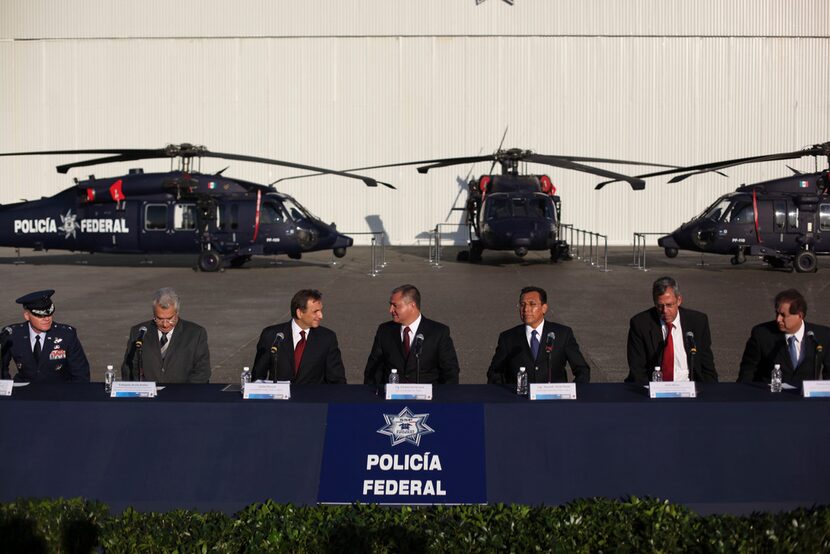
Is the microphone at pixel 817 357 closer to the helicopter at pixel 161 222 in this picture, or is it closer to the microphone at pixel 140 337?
the microphone at pixel 140 337

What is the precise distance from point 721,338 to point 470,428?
10.2 meters

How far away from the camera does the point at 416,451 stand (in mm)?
5504

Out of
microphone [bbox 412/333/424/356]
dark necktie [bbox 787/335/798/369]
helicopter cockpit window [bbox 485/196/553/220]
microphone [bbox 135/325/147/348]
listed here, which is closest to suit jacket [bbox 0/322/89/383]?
microphone [bbox 135/325/147/348]

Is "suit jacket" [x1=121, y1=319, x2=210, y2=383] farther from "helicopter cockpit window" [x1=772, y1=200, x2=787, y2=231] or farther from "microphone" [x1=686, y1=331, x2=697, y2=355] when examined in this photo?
"helicopter cockpit window" [x1=772, y1=200, x2=787, y2=231]

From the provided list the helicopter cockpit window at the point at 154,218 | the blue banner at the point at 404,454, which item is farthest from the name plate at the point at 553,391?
the helicopter cockpit window at the point at 154,218

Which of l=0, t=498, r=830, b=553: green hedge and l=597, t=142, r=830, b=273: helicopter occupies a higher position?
l=597, t=142, r=830, b=273: helicopter

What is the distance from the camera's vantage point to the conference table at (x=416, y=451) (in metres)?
5.33

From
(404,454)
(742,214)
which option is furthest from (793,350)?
(742,214)

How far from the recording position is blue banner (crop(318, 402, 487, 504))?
5.30 m

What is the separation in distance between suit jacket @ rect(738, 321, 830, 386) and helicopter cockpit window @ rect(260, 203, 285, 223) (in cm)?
1950

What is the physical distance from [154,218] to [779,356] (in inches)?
832

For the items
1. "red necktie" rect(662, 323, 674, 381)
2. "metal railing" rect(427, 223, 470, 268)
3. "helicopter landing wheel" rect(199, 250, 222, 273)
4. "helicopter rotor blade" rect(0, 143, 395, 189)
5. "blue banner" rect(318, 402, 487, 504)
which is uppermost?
"helicopter rotor blade" rect(0, 143, 395, 189)

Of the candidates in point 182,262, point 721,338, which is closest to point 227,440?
point 721,338

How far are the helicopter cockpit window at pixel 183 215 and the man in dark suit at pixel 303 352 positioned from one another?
1931 cm
